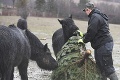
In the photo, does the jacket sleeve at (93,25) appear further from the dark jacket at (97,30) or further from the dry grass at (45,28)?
the dry grass at (45,28)

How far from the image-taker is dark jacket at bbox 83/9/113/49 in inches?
318

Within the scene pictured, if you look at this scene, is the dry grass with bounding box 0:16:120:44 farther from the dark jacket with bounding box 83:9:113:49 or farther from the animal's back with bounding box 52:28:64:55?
the dark jacket with bounding box 83:9:113:49

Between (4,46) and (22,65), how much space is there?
Answer: 2025 millimetres

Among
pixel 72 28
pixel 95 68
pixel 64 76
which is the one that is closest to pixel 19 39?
pixel 64 76

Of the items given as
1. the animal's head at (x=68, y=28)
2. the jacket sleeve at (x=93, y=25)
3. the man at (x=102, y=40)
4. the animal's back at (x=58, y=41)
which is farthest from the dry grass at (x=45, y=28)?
the jacket sleeve at (x=93, y=25)

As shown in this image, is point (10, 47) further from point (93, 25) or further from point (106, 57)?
point (106, 57)

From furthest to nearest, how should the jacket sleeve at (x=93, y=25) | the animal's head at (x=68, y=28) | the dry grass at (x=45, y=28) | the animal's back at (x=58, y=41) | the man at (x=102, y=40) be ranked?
the dry grass at (x=45, y=28), the animal's back at (x=58, y=41), the animal's head at (x=68, y=28), the man at (x=102, y=40), the jacket sleeve at (x=93, y=25)

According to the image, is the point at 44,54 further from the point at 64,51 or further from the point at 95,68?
the point at 95,68

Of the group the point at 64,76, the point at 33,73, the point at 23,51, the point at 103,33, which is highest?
the point at 103,33

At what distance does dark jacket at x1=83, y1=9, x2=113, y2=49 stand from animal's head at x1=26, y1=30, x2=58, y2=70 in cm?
184

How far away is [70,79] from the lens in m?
8.48

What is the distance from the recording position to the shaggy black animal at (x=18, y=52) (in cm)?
742

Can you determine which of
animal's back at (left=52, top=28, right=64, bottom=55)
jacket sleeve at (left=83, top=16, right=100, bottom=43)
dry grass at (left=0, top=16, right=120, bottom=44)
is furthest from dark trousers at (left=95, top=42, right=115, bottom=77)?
dry grass at (left=0, top=16, right=120, bottom=44)

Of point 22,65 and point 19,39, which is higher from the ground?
point 19,39
